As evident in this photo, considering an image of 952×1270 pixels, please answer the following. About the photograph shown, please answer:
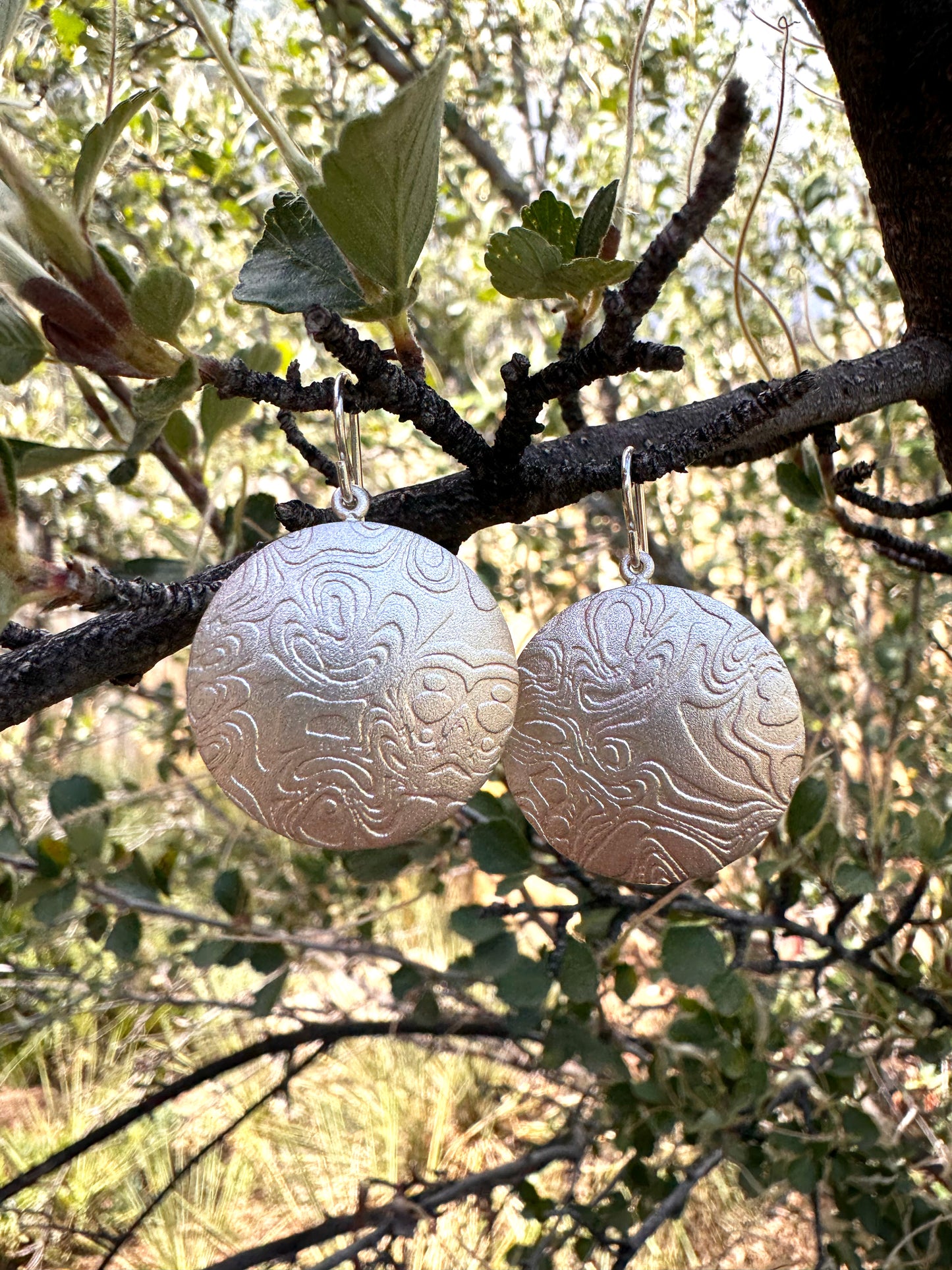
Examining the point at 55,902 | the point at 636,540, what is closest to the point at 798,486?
the point at 636,540

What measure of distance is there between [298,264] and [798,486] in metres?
0.41

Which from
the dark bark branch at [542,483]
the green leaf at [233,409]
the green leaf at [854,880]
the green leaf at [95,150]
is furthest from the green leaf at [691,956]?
the green leaf at [95,150]

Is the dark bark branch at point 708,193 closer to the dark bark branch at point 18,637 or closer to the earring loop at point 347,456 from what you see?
the earring loop at point 347,456

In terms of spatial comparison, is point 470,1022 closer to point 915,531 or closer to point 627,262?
point 915,531

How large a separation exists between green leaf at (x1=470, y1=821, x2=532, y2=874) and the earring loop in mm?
280

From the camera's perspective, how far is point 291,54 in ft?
3.92

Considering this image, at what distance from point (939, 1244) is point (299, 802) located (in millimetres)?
757

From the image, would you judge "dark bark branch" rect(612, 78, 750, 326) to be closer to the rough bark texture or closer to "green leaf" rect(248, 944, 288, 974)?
the rough bark texture

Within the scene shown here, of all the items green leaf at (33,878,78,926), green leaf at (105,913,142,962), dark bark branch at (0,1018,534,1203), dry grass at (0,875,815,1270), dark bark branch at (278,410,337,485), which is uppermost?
dark bark branch at (278,410,337,485)

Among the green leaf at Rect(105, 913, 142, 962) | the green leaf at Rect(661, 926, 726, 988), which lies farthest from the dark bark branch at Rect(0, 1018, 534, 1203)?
the green leaf at Rect(661, 926, 726, 988)

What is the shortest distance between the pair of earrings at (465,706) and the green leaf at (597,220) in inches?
3.8

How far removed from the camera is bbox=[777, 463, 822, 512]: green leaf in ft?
2.17

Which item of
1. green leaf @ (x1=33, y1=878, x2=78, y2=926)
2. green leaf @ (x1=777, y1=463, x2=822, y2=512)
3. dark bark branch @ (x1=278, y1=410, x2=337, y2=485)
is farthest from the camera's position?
green leaf @ (x1=33, y1=878, x2=78, y2=926)

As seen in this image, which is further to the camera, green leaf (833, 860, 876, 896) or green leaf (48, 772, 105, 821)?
green leaf (48, 772, 105, 821)
